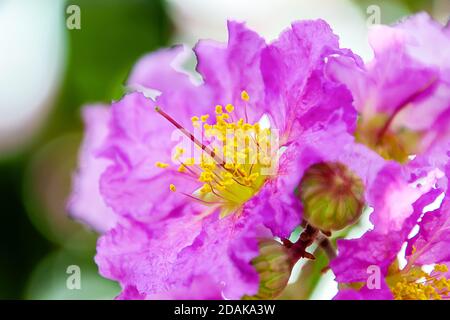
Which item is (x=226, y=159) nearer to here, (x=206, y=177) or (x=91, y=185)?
(x=206, y=177)

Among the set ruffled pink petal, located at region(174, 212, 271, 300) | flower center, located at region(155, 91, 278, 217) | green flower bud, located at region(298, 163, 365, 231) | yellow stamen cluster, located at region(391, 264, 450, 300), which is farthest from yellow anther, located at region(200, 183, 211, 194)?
yellow stamen cluster, located at region(391, 264, 450, 300)

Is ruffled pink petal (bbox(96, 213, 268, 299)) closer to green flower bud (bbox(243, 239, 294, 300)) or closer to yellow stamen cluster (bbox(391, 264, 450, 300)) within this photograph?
green flower bud (bbox(243, 239, 294, 300))

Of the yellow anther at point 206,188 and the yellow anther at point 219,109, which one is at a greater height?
the yellow anther at point 219,109

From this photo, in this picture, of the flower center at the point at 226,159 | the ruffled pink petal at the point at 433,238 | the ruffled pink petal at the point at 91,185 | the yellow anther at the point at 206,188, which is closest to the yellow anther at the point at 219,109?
the flower center at the point at 226,159

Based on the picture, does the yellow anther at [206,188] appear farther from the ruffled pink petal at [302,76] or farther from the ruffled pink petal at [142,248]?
the ruffled pink petal at [302,76]

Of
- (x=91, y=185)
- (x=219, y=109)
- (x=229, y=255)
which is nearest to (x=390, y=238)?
(x=229, y=255)
